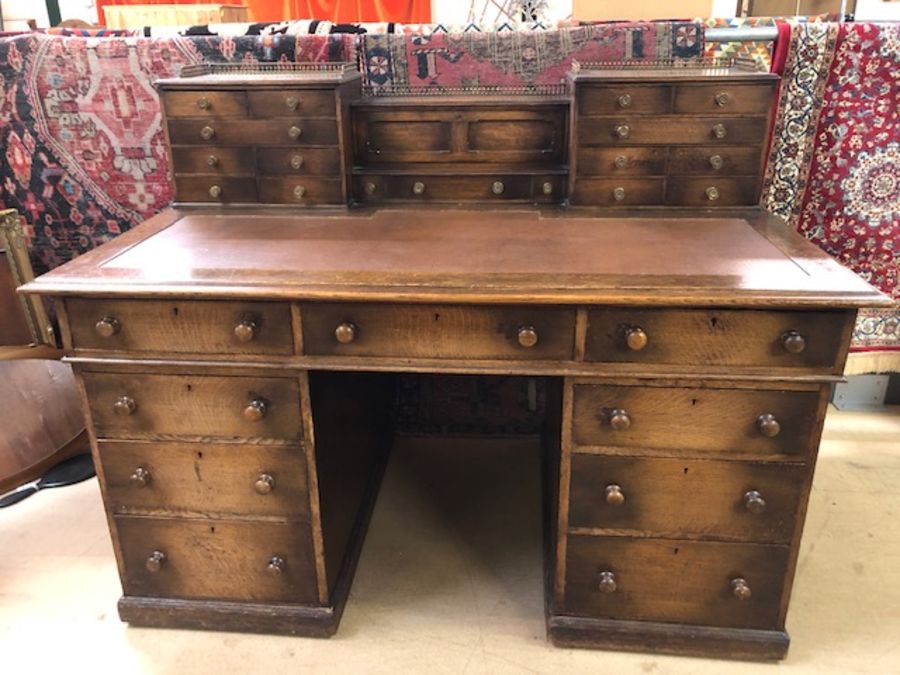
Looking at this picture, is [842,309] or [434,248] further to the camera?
[434,248]

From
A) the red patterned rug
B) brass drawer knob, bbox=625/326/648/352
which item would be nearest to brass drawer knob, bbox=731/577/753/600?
brass drawer knob, bbox=625/326/648/352

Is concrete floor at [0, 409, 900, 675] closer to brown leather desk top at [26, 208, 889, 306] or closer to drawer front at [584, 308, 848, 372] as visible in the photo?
drawer front at [584, 308, 848, 372]

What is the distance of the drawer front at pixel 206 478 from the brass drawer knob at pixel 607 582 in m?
0.65

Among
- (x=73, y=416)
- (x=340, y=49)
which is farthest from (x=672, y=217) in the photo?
(x=73, y=416)

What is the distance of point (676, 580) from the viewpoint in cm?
165

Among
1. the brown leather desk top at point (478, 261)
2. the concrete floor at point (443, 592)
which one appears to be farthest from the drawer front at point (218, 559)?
the brown leather desk top at point (478, 261)

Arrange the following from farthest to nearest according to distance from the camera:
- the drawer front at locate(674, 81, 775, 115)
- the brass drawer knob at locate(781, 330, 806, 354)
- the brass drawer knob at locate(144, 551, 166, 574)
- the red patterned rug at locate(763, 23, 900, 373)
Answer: the red patterned rug at locate(763, 23, 900, 373) → the drawer front at locate(674, 81, 775, 115) → the brass drawer knob at locate(144, 551, 166, 574) → the brass drawer knob at locate(781, 330, 806, 354)

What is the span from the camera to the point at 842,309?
1381 mm

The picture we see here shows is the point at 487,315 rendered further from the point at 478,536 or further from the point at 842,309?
the point at 478,536

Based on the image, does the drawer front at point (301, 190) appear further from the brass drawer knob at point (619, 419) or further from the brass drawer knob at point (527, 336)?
the brass drawer knob at point (619, 419)

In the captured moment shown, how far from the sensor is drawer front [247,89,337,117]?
6.36 ft

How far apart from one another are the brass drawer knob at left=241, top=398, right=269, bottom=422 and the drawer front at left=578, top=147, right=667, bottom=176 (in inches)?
38.2

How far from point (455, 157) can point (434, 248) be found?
478mm

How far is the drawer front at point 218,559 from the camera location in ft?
5.58
